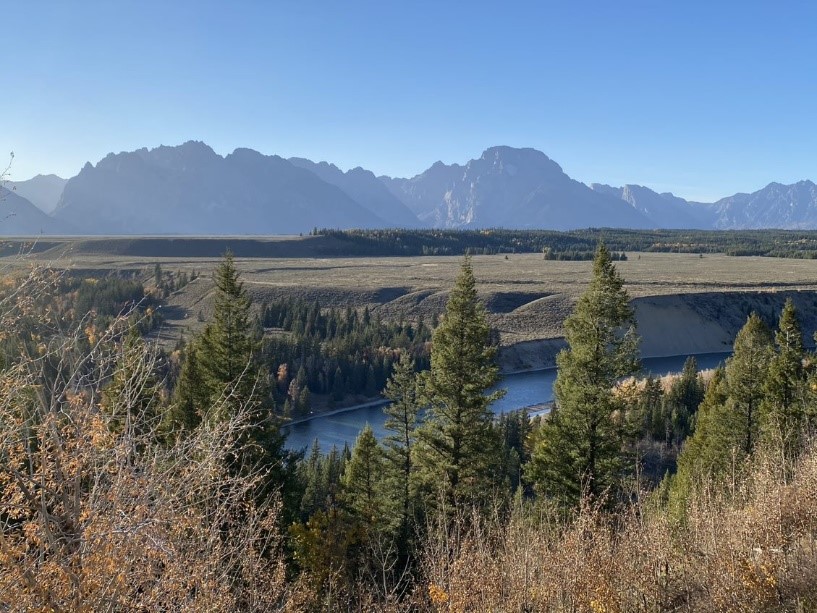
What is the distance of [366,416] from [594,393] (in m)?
48.7

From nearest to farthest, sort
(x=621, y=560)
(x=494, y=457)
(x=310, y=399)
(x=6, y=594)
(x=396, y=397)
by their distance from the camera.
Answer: (x=6, y=594) → (x=621, y=560) → (x=494, y=457) → (x=396, y=397) → (x=310, y=399)

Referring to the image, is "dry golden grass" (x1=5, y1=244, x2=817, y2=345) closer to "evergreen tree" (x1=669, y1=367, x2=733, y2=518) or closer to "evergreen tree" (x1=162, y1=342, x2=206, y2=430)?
"evergreen tree" (x1=162, y1=342, x2=206, y2=430)

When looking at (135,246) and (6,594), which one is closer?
(6,594)

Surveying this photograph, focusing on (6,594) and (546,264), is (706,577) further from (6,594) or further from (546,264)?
(546,264)

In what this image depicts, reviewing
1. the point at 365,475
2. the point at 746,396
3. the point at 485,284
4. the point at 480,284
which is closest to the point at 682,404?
the point at 746,396

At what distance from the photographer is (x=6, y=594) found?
199 inches

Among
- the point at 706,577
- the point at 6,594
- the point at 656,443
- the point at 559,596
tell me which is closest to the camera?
the point at 6,594

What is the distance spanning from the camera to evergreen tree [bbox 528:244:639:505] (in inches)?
680

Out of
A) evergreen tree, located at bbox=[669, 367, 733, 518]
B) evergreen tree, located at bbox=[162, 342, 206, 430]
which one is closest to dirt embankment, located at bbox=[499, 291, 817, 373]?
evergreen tree, located at bbox=[669, 367, 733, 518]

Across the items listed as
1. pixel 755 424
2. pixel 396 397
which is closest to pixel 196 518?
pixel 396 397

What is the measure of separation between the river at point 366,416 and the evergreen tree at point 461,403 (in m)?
30.6

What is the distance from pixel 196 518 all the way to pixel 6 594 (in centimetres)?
163

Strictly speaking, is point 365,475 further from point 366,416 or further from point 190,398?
point 366,416

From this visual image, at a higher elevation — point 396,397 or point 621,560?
point 621,560
